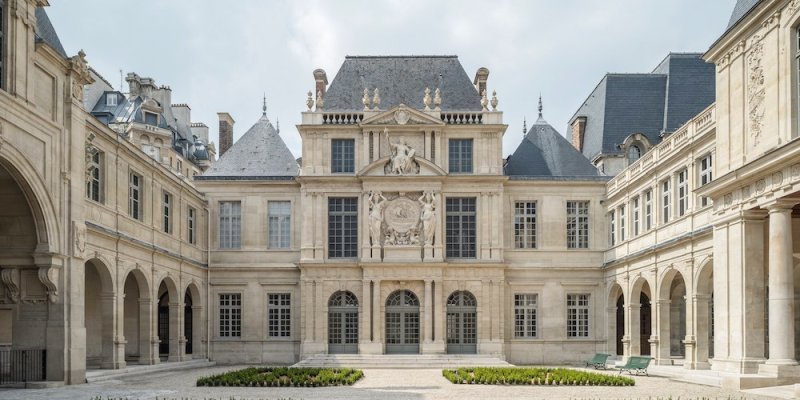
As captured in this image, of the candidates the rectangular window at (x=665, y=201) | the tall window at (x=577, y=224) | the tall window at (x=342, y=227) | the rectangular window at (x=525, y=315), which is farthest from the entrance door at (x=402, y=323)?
Answer: the rectangular window at (x=665, y=201)

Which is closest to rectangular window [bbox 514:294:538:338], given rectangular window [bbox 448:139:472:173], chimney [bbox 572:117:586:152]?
rectangular window [bbox 448:139:472:173]

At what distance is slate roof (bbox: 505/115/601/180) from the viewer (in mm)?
37312

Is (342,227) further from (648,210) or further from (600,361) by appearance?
(648,210)

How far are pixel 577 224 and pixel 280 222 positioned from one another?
1221cm

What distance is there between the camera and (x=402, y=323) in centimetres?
3597

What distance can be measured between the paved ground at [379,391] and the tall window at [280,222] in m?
12.4

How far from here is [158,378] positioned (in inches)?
1022

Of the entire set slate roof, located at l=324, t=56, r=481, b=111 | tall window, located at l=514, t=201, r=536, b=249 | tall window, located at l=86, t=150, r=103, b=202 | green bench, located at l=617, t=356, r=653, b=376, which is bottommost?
green bench, located at l=617, t=356, r=653, b=376

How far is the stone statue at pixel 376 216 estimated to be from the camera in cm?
3575

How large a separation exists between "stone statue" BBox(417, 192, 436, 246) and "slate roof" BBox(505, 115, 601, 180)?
12.1 ft

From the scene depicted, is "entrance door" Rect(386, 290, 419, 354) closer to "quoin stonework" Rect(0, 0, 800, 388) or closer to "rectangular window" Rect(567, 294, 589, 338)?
"quoin stonework" Rect(0, 0, 800, 388)

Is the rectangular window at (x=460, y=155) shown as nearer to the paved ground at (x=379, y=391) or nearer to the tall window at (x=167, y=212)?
the tall window at (x=167, y=212)

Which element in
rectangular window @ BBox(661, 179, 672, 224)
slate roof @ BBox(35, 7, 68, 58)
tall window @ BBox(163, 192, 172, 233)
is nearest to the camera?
slate roof @ BBox(35, 7, 68, 58)

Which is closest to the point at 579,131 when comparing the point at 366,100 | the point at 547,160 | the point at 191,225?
the point at 547,160
